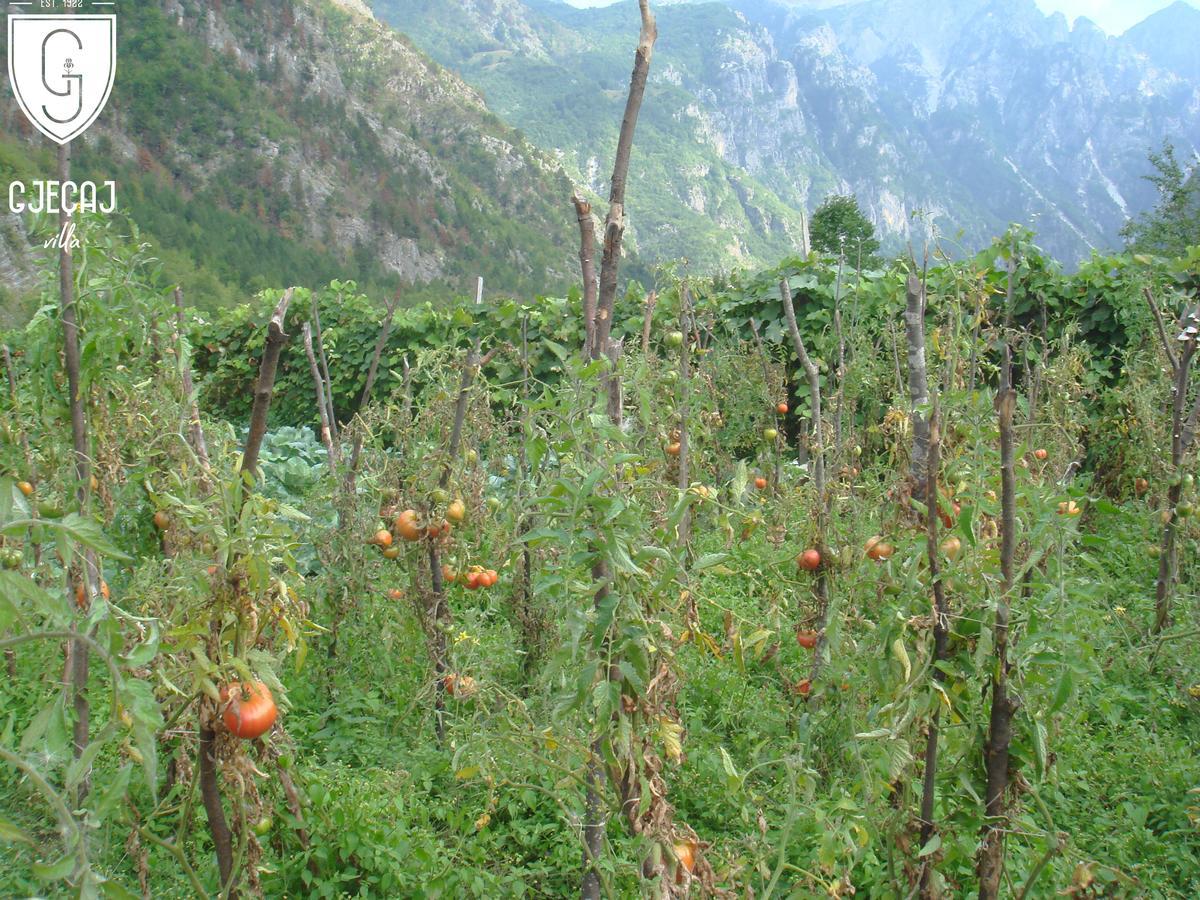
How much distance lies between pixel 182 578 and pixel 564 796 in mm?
986

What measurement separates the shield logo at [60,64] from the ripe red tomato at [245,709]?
178 centimetres

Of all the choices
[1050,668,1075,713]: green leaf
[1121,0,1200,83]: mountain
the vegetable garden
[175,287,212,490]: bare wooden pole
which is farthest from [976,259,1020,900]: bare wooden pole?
[1121,0,1200,83]: mountain

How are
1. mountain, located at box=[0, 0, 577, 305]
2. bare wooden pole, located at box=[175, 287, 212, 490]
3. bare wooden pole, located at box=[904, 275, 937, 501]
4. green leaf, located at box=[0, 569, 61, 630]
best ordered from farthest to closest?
mountain, located at box=[0, 0, 577, 305]
bare wooden pole, located at box=[175, 287, 212, 490]
bare wooden pole, located at box=[904, 275, 937, 501]
green leaf, located at box=[0, 569, 61, 630]

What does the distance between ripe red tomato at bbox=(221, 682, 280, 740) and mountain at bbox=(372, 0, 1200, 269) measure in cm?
4573

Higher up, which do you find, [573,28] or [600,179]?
[573,28]

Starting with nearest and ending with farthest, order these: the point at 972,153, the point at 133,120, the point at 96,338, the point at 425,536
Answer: the point at 96,338, the point at 425,536, the point at 133,120, the point at 972,153

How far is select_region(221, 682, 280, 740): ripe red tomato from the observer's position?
160 centimetres

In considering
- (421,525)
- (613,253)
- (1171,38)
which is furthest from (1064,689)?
(1171,38)

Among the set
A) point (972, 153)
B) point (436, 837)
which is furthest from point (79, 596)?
point (972, 153)

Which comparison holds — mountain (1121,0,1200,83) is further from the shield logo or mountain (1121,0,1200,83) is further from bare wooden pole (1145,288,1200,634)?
the shield logo

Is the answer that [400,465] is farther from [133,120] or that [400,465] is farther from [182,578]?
[133,120]

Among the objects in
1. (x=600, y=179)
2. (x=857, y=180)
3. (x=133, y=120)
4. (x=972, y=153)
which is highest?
(x=972, y=153)

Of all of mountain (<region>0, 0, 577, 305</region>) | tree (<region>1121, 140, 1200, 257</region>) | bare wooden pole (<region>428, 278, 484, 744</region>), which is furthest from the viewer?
mountain (<region>0, 0, 577, 305</region>)

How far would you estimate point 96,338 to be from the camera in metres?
2.12
